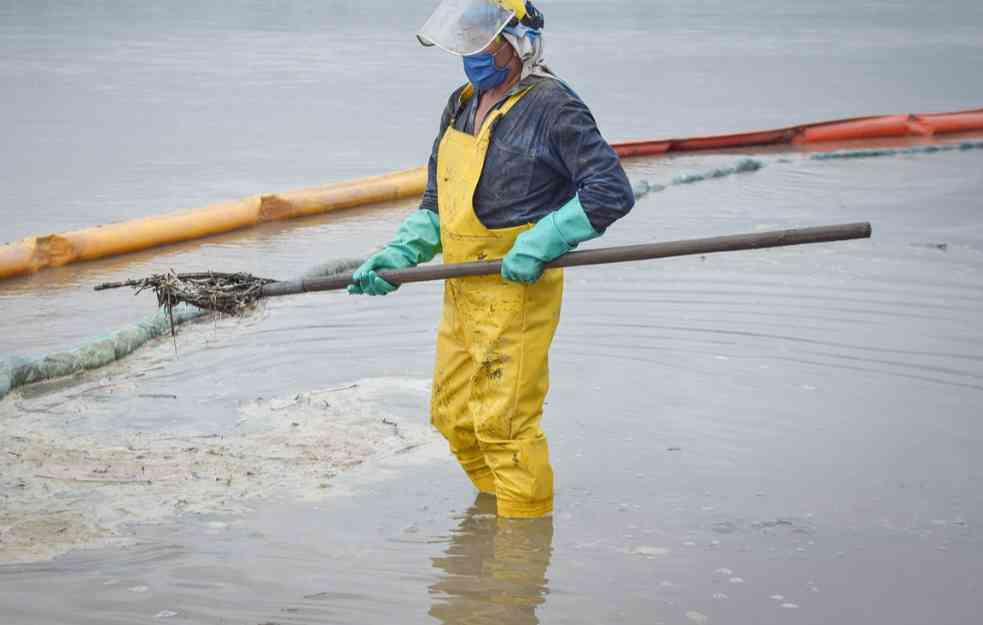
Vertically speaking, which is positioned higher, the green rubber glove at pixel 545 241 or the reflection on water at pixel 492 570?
the green rubber glove at pixel 545 241

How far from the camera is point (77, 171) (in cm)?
1018

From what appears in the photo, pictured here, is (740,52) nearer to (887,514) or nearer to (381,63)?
(381,63)

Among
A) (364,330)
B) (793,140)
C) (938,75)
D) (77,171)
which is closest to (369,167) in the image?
(77,171)

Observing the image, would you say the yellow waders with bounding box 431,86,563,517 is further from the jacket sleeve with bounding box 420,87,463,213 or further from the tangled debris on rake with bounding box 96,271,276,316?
the tangled debris on rake with bounding box 96,271,276,316

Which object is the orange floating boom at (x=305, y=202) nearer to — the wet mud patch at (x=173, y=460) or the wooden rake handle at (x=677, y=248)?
the wet mud patch at (x=173, y=460)

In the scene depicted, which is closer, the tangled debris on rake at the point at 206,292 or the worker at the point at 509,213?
the worker at the point at 509,213

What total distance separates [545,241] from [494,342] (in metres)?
0.34

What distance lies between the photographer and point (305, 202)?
8586 mm

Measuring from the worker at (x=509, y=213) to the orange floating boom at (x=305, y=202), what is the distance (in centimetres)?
362

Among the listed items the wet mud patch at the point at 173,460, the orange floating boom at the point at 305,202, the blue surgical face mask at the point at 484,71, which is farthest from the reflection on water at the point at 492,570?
the orange floating boom at the point at 305,202

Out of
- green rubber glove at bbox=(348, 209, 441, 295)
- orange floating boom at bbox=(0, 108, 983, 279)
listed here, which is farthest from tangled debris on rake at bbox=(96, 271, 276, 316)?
orange floating boom at bbox=(0, 108, 983, 279)

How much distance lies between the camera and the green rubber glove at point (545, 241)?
3615 millimetres

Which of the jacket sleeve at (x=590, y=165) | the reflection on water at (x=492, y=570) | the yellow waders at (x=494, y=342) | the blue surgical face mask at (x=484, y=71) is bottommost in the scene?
the reflection on water at (x=492, y=570)

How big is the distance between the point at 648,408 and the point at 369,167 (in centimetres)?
602
